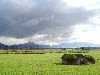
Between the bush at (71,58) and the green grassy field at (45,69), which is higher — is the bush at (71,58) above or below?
above

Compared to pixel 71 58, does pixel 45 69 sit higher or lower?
lower

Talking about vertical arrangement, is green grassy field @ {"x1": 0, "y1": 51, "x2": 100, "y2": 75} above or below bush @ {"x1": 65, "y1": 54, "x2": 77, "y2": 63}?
below

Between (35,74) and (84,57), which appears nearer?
(35,74)

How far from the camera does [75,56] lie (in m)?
48.9

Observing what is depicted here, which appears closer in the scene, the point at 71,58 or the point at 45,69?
the point at 45,69

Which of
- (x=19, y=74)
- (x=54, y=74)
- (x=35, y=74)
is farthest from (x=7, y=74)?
(x=54, y=74)

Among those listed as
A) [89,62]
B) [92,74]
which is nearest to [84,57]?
[89,62]

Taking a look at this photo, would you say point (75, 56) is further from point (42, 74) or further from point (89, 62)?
point (42, 74)

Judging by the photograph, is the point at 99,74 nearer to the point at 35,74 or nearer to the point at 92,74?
the point at 92,74

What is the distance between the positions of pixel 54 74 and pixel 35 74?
226cm

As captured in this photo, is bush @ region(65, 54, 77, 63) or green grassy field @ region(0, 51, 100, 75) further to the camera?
bush @ region(65, 54, 77, 63)

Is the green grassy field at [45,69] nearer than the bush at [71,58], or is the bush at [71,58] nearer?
the green grassy field at [45,69]

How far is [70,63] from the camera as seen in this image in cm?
4856

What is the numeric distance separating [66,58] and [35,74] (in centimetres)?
1946
